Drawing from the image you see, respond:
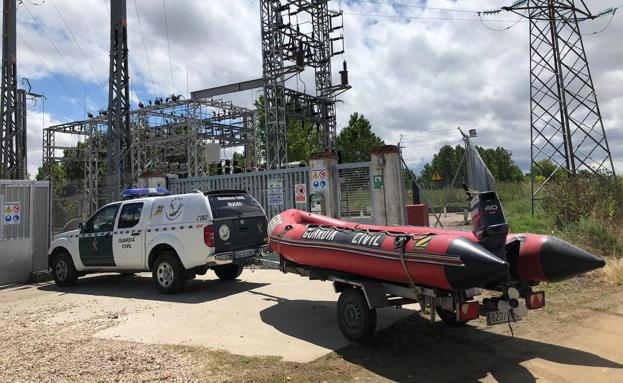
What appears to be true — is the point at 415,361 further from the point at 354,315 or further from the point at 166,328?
the point at 166,328

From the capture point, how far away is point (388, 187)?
442 inches

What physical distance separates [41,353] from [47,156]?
36797mm

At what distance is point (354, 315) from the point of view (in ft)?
19.9

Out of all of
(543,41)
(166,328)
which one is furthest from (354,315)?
(543,41)

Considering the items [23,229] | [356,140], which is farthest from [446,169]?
[356,140]

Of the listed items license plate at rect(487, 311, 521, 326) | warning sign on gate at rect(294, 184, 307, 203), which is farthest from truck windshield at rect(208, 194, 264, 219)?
license plate at rect(487, 311, 521, 326)

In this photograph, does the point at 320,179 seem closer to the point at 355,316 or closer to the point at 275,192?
the point at 275,192

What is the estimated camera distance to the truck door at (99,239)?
10266mm

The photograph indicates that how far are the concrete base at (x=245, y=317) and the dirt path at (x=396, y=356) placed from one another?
0.27 metres

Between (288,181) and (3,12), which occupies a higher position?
(3,12)

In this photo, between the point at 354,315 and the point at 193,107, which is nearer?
the point at 354,315

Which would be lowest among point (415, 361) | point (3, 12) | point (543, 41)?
point (415, 361)

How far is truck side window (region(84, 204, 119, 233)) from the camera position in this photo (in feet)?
33.9

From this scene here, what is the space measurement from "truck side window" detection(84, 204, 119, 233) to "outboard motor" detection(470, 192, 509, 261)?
25.0 ft
